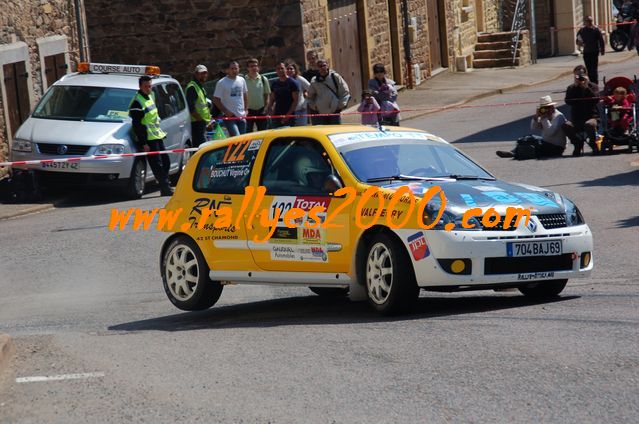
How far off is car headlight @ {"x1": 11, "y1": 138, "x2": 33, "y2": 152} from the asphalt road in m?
7.01

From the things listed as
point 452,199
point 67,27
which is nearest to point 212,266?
point 452,199

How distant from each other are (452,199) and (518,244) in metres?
0.59

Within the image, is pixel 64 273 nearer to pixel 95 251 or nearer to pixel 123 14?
pixel 95 251

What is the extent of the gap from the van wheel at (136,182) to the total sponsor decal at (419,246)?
1197 cm

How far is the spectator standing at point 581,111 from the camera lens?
2297 centimetres

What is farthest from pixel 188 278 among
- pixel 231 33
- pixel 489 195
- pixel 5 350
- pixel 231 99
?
pixel 231 33

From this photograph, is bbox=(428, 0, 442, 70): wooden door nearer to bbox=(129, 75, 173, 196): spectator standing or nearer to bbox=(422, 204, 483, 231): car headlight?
bbox=(129, 75, 173, 196): spectator standing

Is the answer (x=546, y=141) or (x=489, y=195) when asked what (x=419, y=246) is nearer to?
(x=489, y=195)

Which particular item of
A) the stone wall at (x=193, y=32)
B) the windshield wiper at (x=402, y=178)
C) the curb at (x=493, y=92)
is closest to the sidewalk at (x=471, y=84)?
the curb at (x=493, y=92)

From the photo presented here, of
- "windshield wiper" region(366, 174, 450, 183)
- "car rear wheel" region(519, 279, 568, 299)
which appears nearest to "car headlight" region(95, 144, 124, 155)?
"windshield wiper" region(366, 174, 450, 183)

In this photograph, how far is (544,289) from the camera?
36.6 feet

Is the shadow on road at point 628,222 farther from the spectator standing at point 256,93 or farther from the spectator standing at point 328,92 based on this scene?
the spectator standing at point 256,93

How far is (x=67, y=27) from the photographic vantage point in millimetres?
27875

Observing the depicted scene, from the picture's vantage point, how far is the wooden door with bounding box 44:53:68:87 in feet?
88.8
